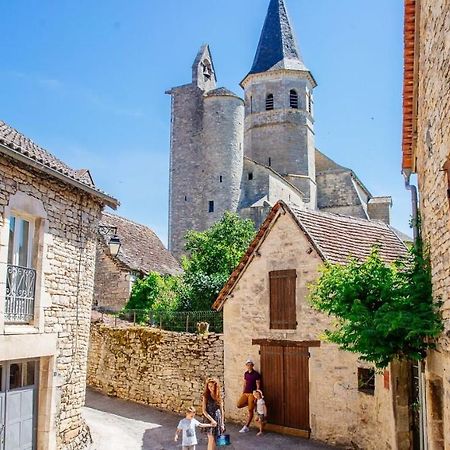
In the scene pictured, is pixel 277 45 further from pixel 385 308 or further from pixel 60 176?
pixel 385 308

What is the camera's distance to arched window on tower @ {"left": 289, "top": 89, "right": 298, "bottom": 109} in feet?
143

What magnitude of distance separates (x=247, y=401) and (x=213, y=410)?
3.11 metres

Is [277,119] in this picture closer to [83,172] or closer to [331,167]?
[331,167]

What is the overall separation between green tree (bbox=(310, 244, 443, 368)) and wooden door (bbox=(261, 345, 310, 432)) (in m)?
4.39

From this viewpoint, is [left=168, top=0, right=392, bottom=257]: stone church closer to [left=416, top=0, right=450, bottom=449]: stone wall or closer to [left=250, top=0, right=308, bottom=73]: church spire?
[left=250, top=0, right=308, bottom=73]: church spire

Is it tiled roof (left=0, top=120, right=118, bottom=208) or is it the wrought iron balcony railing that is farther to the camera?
the wrought iron balcony railing

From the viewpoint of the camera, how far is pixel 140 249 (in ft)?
78.8

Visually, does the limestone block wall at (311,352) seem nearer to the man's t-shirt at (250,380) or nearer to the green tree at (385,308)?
the man's t-shirt at (250,380)

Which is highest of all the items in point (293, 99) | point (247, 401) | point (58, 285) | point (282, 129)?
point (293, 99)

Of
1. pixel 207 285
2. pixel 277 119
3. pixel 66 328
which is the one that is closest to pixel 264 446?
pixel 66 328

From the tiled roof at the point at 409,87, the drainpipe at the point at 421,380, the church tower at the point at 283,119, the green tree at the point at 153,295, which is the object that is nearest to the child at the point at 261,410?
the drainpipe at the point at 421,380

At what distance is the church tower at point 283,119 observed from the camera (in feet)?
142

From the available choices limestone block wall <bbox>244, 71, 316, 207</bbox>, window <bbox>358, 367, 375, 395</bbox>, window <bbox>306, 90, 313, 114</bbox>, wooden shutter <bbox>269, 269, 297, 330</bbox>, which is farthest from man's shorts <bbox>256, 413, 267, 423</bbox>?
window <bbox>306, 90, 313, 114</bbox>

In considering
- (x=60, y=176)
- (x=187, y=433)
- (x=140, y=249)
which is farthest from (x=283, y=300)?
(x=140, y=249)
